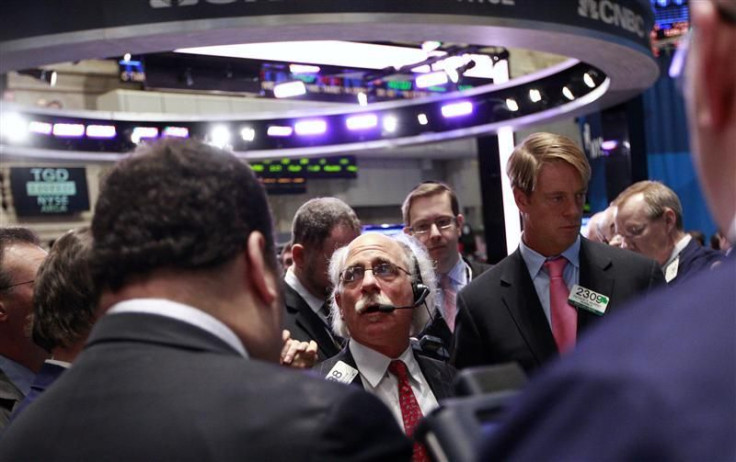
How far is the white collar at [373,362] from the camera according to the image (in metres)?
2.38

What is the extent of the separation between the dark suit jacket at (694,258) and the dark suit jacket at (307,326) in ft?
5.20

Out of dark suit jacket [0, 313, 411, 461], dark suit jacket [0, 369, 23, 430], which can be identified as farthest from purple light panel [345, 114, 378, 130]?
dark suit jacket [0, 313, 411, 461]

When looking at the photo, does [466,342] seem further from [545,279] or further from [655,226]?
[655,226]

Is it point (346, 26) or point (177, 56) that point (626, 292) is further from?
point (177, 56)

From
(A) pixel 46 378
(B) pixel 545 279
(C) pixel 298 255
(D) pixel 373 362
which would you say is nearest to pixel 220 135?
(C) pixel 298 255

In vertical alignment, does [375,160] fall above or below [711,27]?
below

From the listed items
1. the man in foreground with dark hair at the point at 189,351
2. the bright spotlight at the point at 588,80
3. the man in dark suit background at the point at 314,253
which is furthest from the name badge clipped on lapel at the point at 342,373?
the bright spotlight at the point at 588,80

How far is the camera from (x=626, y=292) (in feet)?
8.41

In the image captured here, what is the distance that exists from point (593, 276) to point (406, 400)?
28.0 inches

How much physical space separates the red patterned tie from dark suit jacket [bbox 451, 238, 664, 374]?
10.3 inches

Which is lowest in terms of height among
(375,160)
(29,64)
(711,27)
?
(375,160)

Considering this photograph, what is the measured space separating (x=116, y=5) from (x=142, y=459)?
4.40 m

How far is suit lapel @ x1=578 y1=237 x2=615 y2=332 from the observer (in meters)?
2.54

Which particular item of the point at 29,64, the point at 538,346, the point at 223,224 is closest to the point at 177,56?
the point at 29,64
